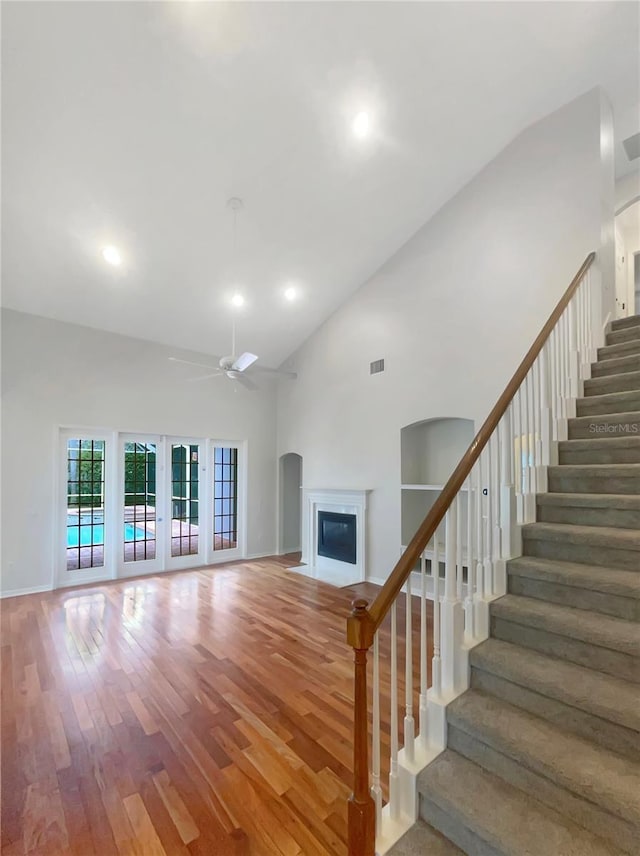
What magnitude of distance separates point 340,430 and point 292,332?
1975 mm

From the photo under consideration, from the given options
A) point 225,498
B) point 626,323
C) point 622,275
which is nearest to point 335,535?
point 225,498

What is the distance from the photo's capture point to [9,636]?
12.9 ft

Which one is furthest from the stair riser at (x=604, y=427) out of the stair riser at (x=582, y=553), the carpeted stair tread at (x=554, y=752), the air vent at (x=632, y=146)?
the air vent at (x=632, y=146)

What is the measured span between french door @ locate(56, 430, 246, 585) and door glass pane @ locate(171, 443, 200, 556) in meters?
0.02

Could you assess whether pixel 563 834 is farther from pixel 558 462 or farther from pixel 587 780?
pixel 558 462

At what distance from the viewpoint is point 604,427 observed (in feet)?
9.62

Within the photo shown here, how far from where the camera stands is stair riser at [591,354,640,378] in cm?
324

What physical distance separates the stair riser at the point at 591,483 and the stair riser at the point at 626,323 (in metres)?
2.15

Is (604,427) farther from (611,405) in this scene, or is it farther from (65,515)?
(65,515)

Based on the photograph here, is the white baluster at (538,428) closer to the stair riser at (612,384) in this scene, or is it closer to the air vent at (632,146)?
the stair riser at (612,384)

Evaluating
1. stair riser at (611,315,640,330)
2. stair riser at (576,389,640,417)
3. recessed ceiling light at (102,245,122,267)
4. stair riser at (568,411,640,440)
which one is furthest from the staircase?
recessed ceiling light at (102,245,122,267)

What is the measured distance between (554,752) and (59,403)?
6372 mm

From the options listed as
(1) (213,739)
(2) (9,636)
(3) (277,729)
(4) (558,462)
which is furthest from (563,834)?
(2) (9,636)

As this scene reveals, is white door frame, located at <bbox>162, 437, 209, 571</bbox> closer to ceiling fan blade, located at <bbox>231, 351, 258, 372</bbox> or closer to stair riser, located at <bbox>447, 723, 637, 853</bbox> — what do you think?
ceiling fan blade, located at <bbox>231, 351, 258, 372</bbox>
